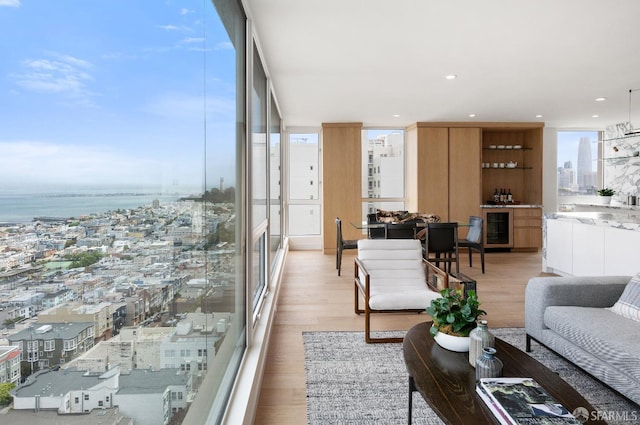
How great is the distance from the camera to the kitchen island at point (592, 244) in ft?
13.9

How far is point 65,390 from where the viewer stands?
64 cm

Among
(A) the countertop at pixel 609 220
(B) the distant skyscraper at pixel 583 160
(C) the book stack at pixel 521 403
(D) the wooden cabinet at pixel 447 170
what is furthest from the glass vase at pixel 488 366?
(B) the distant skyscraper at pixel 583 160

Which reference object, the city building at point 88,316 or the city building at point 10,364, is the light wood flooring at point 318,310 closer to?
the city building at point 88,316

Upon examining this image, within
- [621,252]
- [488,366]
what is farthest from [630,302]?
[621,252]

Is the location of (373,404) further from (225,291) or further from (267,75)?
(267,75)

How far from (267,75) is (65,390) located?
160 inches

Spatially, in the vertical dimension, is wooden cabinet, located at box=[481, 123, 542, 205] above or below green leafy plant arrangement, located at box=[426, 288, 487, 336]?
above

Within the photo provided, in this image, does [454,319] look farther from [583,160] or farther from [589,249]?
[583,160]

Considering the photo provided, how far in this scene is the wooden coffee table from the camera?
1.50 m

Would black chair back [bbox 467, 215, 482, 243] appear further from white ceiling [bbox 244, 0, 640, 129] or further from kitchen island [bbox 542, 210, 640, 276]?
white ceiling [bbox 244, 0, 640, 129]

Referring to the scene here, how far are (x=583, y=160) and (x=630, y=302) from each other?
289 inches

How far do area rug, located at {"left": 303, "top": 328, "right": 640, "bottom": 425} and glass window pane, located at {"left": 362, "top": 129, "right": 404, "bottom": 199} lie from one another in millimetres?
5160

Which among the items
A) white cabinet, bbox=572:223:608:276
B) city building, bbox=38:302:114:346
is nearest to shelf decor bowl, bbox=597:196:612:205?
white cabinet, bbox=572:223:608:276

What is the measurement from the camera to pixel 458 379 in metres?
1.76
